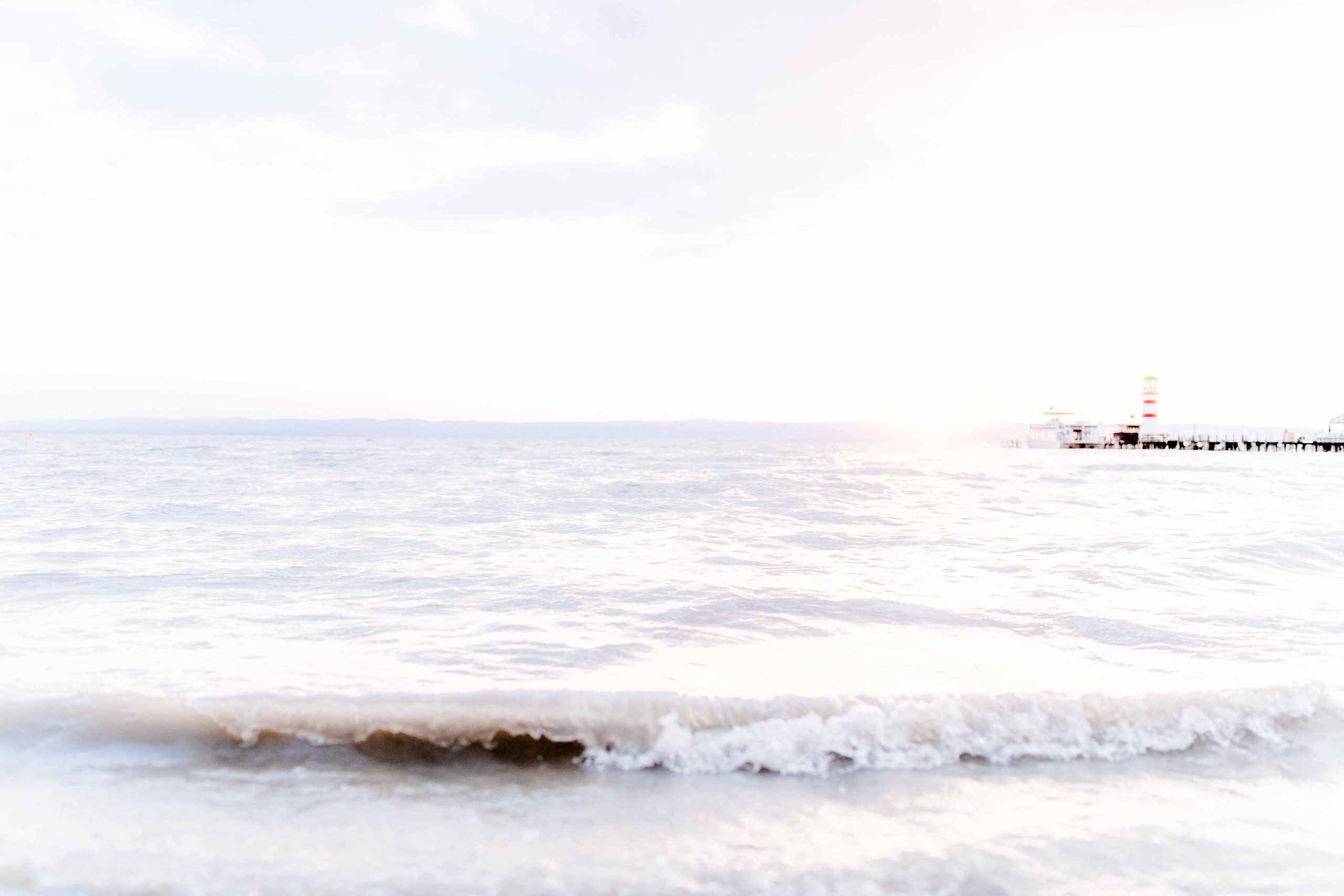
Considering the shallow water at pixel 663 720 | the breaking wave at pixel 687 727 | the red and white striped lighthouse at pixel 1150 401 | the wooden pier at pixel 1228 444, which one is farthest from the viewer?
the red and white striped lighthouse at pixel 1150 401

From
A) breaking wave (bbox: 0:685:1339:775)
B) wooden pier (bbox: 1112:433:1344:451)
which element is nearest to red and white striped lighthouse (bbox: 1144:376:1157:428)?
wooden pier (bbox: 1112:433:1344:451)

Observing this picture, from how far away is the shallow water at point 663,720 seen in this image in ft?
9.95

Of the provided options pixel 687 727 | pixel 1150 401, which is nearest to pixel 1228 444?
pixel 1150 401

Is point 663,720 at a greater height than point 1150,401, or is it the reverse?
point 1150,401

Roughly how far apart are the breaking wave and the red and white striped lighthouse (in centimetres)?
11475

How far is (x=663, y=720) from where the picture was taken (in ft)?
13.9

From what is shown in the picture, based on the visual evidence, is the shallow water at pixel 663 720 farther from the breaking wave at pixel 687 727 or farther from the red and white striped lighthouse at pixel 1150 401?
the red and white striped lighthouse at pixel 1150 401

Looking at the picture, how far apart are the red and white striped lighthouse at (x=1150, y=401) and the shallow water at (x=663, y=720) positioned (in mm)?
106820

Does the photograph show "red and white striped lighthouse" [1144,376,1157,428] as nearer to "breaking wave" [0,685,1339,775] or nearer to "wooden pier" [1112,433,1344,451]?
"wooden pier" [1112,433,1344,451]

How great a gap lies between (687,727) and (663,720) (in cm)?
17

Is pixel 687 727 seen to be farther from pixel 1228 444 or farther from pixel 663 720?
pixel 1228 444

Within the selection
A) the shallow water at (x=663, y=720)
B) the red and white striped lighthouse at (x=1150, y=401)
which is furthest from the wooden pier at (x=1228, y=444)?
the shallow water at (x=663, y=720)

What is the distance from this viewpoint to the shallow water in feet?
9.95

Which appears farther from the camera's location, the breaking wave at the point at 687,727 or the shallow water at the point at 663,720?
the breaking wave at the point at 687,727
